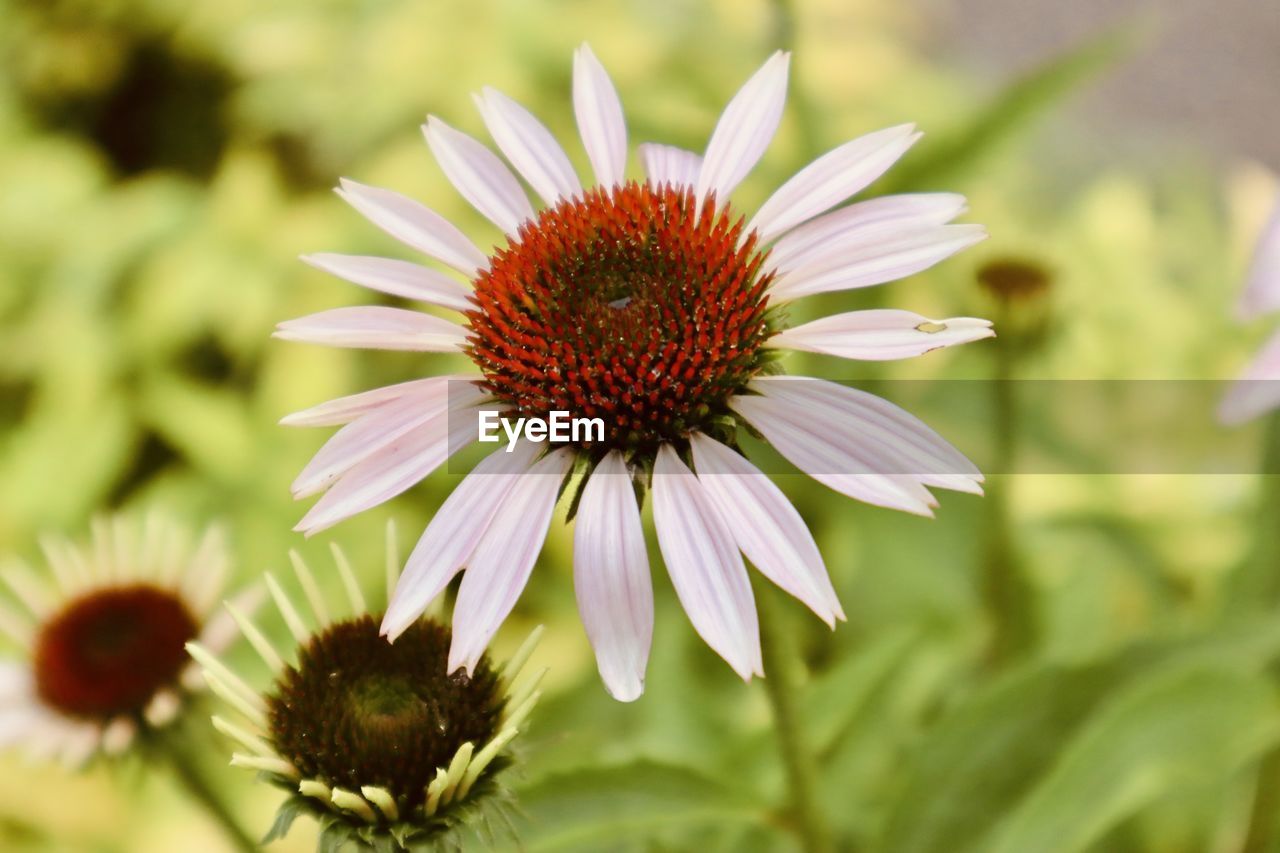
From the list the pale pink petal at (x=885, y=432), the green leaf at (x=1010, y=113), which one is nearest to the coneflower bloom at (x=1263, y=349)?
the pale pink petal at (x=885, y=432)

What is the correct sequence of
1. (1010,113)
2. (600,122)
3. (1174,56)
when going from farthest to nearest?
(1174,56)
(1010,113)
(600,122)

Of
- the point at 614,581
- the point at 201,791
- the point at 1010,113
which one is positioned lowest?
the point at 201,791

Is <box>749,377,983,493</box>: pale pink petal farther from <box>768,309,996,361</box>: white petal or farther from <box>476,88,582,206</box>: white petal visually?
<box>476,88,582,206</box>: white petal

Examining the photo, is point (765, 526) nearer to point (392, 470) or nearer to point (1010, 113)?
point (392, 470)

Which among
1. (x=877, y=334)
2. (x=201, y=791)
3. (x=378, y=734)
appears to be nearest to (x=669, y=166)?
(x=877, y=334)

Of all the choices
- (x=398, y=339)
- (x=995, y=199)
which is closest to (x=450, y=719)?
(x=398, y=339)

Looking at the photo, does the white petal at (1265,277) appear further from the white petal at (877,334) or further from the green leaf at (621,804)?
the green leaf at (621,804)

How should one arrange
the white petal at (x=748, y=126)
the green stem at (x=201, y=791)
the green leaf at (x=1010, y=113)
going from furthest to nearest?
the green leaf at (x=1010, y=113)
the green stem at (x=201, y=791)
the white petal at (x=748, y=126)
